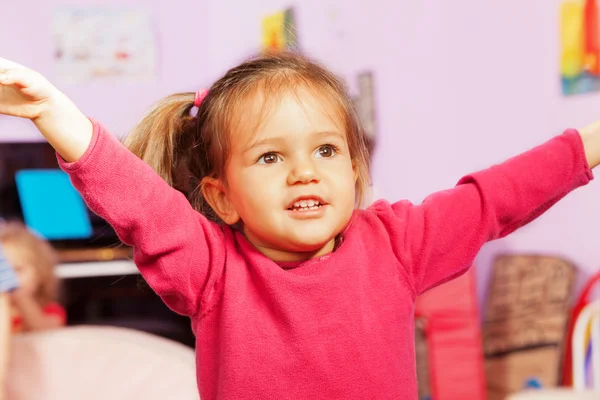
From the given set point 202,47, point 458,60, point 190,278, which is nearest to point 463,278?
point 458,60

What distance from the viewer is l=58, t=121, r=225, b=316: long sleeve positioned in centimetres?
74

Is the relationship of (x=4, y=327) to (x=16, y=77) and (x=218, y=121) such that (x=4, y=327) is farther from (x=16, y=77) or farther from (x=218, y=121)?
(x=16, y=77)

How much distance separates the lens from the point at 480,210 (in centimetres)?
91

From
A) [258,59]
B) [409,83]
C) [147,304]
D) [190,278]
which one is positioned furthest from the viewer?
[147,304]

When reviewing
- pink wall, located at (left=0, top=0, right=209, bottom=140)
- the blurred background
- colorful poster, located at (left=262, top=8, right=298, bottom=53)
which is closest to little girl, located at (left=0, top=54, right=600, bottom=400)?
the blurred background

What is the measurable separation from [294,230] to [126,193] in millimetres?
207

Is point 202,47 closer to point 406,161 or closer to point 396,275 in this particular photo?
point 406,161

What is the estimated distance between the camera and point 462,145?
101 inches

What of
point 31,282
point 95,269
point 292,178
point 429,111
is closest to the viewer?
point 292,178

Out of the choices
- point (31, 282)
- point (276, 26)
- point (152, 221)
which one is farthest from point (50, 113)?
point (276, 26)

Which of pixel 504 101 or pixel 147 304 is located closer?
pixel 504 101

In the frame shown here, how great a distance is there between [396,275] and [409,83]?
201 cm

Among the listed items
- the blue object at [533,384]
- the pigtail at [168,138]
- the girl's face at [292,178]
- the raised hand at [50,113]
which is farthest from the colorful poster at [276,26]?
the raised hand at [50,113]

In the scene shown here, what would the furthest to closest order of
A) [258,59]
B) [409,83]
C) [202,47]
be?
1. [202,47]
2. [409,83]
3. [258,59]
